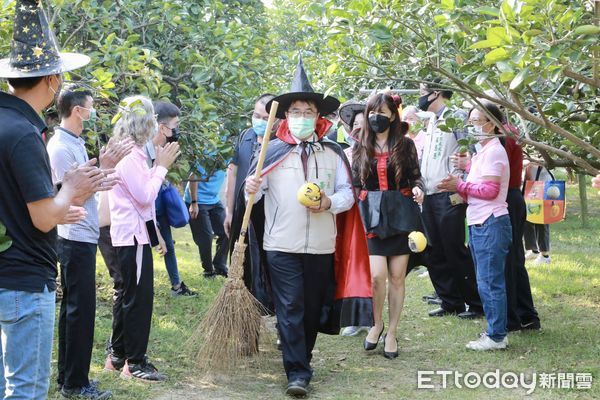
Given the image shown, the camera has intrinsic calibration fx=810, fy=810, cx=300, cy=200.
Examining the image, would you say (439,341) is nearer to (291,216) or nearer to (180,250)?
(291,216)

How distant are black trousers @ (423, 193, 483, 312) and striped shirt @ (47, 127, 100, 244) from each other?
11.7 ft

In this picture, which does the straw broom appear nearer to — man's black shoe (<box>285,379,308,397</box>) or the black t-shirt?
man's black shoe (<box>285,379,308,397</box>)

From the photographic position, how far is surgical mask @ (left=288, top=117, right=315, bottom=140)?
5836 mm

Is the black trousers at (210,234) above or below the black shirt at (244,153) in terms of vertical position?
below

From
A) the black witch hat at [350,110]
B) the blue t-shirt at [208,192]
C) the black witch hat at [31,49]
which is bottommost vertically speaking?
the blue t-shirt at [208,192]

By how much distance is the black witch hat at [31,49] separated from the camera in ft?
11.5

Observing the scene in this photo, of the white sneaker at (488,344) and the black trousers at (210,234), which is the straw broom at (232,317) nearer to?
the white sneaker at (488,344)

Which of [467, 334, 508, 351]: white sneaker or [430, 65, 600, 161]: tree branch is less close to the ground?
[430, 65, 600, 161]: tree branch

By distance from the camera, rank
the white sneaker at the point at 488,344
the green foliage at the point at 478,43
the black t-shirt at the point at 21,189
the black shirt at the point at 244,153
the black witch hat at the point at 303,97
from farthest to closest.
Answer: the black shirt at the point at 244,153
the white sneaker at the point at 488,344
the black witch hat at the point at 303,97
the green foliage at the point at 478,43
the black t-shirt at the point at 21,189

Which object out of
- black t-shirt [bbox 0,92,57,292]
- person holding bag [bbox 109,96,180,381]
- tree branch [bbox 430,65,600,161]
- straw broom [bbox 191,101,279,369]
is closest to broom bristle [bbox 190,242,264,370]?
straw broom [bbox 191,101,279,369]

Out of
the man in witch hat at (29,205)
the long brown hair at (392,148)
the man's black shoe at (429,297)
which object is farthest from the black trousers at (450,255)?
the man in witch hat at (29,205)

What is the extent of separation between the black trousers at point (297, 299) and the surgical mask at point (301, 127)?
2.84ft

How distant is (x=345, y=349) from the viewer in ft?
22.6

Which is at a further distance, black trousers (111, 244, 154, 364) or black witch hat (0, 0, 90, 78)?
black trousers (111, 244, 154, 364)
